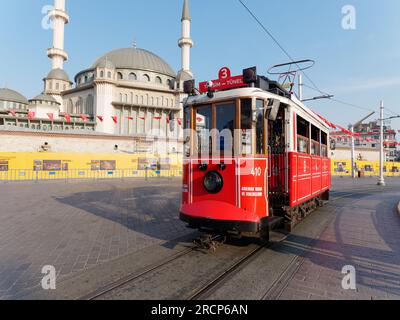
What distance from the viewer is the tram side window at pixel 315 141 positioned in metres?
7.48

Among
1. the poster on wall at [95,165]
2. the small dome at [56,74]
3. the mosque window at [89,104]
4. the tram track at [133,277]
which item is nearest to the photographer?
the tram track at [133,277]

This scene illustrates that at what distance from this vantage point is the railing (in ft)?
72.6

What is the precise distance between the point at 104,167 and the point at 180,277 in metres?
23.9

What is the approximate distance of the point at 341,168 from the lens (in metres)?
36.2

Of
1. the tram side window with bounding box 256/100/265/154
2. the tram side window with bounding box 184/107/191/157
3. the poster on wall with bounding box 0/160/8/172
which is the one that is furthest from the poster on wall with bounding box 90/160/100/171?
the tram side window with bounding box 256/100/265/154

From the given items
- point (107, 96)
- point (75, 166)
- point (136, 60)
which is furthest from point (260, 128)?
point (136, 60)

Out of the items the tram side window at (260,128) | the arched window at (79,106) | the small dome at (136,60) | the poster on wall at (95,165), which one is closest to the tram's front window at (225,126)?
the tram side window at (260,128)

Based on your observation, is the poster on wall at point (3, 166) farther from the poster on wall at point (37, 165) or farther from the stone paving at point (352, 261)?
the stone paving at point (352, 261)

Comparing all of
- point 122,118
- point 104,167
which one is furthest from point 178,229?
point 122,118

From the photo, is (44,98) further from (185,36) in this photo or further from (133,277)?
(133,277)

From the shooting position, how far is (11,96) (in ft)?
218

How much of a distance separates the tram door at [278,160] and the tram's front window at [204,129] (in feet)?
5.28

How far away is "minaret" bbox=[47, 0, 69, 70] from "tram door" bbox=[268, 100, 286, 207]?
61.6 metres
